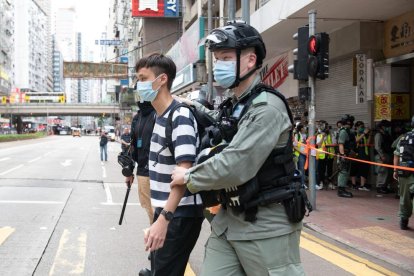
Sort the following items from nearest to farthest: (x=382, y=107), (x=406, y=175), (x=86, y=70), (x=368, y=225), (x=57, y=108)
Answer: (x=406, y=175), (x=368, y=225), (x=382, y=107), (x=86, y=70), (x=57, y=108)

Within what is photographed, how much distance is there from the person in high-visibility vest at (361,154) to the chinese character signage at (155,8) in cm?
2797

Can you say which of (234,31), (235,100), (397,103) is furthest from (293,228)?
(397,103)

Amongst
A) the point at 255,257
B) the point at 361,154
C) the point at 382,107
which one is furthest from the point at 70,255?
the point at 382,107

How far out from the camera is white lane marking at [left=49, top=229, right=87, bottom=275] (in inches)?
211

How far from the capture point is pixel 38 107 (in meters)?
98.1

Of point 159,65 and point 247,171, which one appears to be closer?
point 247,171

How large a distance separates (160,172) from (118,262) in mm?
2864

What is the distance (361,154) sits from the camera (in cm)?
1254

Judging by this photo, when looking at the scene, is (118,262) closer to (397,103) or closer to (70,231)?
(70,231)

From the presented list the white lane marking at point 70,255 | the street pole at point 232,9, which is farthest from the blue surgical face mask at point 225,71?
the street pole at point 232,9

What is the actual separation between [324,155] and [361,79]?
228 cm

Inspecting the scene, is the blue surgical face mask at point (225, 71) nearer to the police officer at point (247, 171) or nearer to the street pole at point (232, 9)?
the police officer at point (247, 171)

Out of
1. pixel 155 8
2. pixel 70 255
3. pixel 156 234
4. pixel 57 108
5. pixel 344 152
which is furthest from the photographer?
pixel 57 108

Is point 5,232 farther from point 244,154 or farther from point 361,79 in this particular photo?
point 361,79
